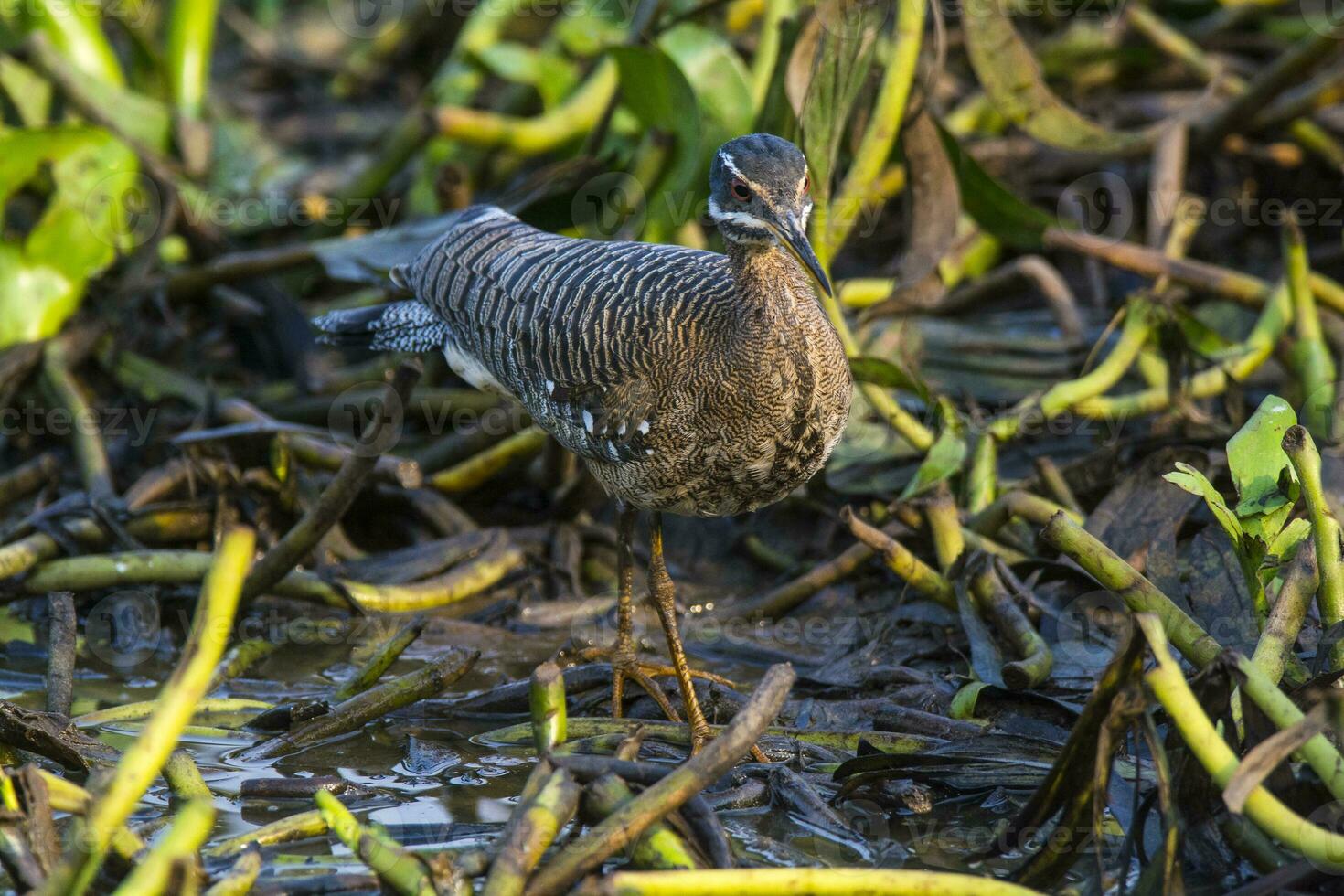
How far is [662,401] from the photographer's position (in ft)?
13.6

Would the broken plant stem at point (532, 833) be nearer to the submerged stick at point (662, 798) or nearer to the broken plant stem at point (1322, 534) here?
the submerged stick at point (662, 798)

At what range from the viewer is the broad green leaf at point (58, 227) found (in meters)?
6.18

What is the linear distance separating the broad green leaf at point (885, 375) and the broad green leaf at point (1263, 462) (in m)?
1.49

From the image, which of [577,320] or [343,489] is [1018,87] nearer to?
[577,320]

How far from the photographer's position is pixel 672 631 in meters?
4.49

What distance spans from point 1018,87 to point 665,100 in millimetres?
1417

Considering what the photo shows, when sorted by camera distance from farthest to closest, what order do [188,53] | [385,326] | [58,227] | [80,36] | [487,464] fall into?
1. [188,53]
2. [80,36]
3. [58,227]
4. [487,464]
5. [385,326]

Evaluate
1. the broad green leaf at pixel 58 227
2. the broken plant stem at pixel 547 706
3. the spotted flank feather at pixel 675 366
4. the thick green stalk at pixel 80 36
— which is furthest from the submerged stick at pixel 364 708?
the thick green stalk at pixel 80 36

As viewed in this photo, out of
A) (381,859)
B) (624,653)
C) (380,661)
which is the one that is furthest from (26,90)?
(381,859)

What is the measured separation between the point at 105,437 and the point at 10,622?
1.21m

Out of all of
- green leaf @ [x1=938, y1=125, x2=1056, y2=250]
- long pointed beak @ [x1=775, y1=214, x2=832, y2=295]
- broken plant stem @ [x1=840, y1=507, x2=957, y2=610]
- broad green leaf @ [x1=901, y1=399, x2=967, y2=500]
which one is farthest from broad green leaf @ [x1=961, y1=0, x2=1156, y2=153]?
long pointed beak @ [x1=775, y1=214, x2=832, y2=295]

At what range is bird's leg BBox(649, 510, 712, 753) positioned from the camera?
4219 mm

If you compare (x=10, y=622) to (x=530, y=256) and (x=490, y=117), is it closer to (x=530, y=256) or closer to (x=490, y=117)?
(x=530, y=256)

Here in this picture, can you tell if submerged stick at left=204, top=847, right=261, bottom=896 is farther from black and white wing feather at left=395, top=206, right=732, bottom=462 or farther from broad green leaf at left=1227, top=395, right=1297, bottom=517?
broad green leaf at left=1227, top=395, right=1297, bottom=517
